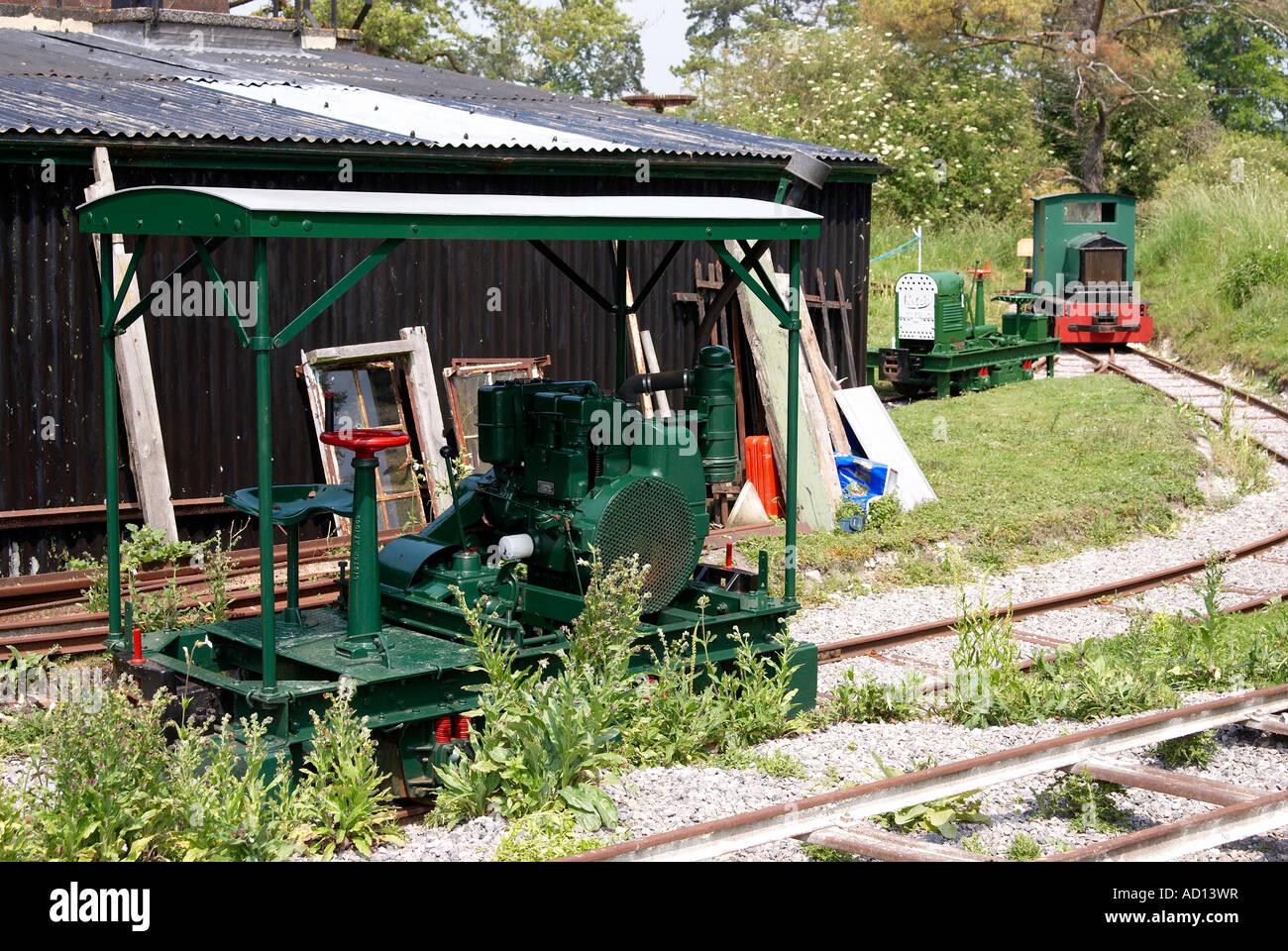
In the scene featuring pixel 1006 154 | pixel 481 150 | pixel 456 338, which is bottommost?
pixel 456 338

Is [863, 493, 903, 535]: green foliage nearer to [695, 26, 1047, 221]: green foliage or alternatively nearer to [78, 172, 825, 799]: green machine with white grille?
[78, 172, 825, 799]: green machine with white grille

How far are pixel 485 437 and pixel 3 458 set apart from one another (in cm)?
448

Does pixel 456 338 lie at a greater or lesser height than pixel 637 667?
greater

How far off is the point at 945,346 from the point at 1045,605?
10672 mm

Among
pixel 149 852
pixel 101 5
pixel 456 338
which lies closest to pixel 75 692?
pixel 149 852

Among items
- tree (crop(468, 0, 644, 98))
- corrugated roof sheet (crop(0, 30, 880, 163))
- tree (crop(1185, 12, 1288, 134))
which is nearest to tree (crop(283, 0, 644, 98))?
tree (crop(468, 0, 644, 98))

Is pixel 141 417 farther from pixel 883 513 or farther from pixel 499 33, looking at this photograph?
pixel 499 33

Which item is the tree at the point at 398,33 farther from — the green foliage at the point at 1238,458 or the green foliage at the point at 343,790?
the green foliage at the point at 343,790

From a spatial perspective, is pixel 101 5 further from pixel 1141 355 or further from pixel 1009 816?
pixel 1009 816

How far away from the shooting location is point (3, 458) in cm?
1053

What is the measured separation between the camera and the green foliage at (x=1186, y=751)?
7.39 meters

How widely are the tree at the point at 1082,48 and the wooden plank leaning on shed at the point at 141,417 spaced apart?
28.0m

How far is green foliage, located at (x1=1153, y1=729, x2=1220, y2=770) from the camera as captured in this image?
7391 mm

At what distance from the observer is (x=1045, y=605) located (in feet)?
36.6
